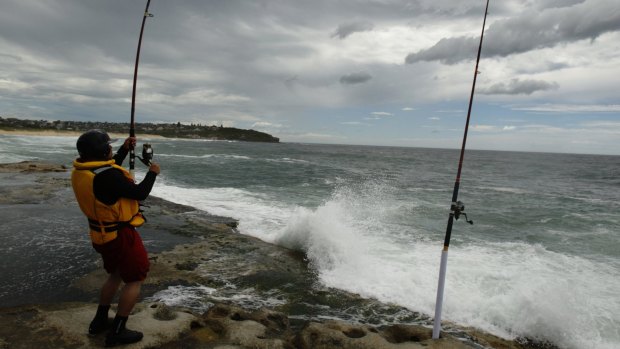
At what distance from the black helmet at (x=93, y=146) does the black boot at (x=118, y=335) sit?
1665mm

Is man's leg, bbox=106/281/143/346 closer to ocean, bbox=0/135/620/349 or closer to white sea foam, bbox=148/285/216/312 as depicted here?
white sea foam, bbox=148/285/216/312

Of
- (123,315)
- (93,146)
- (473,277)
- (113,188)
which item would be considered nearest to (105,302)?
(123,315)

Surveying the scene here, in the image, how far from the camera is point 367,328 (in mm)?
4734

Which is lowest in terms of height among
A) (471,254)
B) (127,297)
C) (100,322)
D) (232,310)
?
(471,254)

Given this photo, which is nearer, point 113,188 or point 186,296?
point 113,188

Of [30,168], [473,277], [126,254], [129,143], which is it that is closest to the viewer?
[126,254]

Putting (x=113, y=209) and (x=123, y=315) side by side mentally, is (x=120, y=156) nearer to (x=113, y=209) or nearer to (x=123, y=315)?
(x=113, y=209)

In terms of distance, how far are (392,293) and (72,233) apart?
733 centimetres

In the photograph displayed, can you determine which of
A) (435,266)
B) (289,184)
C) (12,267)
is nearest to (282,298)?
(435,266)

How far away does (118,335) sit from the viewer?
3.80 m

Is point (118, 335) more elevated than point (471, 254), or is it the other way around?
point (118, 335)

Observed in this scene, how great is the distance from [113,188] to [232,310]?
2.32 metres

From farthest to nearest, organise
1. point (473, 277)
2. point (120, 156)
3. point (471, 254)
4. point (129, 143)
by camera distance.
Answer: point (471, 254) → point (473, 277) → point (129, 143) → point (120, 156)

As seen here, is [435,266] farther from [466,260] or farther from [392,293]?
[392,293]
